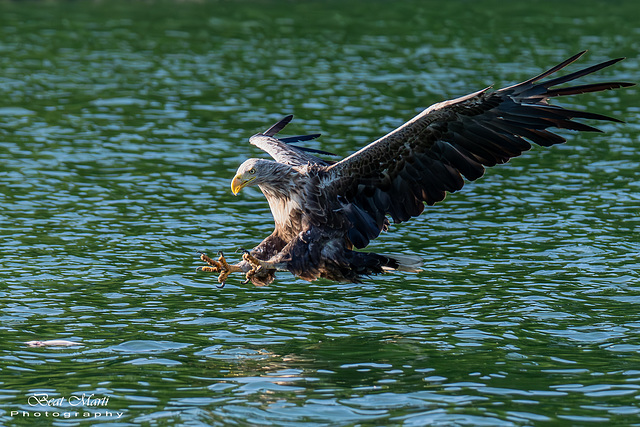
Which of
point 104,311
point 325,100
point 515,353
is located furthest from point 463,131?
point 325,100

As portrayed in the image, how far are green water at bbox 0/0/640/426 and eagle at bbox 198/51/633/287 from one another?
34.5 inches

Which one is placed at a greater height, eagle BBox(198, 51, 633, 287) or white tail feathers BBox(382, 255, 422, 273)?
eagle BBox(198, 51, 633, 287)

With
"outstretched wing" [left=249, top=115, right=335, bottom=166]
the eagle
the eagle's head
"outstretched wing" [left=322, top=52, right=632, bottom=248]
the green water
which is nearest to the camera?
the green water

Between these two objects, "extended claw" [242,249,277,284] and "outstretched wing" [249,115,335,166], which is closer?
"extended claw" [242,249,277,284]

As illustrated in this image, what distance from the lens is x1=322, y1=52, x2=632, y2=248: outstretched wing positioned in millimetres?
10867

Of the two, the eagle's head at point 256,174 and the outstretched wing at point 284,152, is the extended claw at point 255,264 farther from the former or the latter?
the outstretched wing at point 284,152

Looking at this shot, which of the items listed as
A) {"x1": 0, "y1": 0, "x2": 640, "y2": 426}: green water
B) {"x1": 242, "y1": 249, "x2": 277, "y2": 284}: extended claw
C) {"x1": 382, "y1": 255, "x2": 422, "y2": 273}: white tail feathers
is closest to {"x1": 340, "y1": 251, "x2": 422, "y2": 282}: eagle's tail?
{"x1": 382, "y1": 255, "x2": 422, "y2": 273}: white tail feathers

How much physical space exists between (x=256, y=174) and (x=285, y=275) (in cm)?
319

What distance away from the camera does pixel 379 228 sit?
11898 mm

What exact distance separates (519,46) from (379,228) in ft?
73.4

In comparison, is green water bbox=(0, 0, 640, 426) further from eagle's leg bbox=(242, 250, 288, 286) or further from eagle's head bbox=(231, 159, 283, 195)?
eagle's head bbox=(231, 159, 283, 195)

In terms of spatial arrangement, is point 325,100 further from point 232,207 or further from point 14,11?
point 14,11

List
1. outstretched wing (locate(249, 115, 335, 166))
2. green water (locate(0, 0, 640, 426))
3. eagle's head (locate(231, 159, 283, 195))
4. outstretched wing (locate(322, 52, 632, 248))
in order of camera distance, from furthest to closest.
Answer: outstretched wing (locate(249, 115, 335, 166)) < eagle's head (locate(231, 159, 283, 195)) < outstretched wing (locate(322, 52, 632, 248)) < green water (locate(0, 0, 640, 426))

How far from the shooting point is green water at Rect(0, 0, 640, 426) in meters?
9.71
